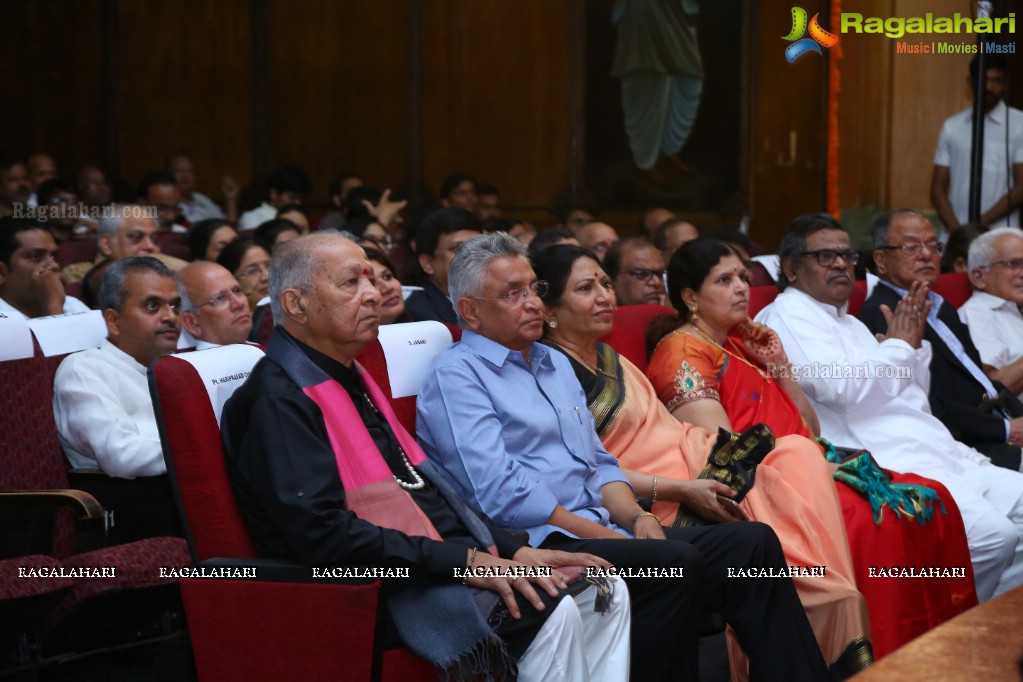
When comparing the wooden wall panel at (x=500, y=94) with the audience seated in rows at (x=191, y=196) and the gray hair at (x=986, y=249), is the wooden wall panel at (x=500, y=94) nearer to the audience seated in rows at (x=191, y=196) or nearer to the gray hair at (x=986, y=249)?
the audience seated in rows at (x=191, y=196)

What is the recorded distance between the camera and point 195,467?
7.82 feet

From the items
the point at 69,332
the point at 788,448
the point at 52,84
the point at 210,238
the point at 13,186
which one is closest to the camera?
the point at 788,448

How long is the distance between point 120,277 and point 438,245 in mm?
1548

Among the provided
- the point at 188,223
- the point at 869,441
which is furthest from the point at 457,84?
the point at 869,441

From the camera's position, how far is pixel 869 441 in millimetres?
3824

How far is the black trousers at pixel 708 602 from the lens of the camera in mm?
2574

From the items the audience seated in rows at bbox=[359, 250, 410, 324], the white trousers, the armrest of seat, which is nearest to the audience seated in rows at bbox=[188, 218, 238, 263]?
the audience seated in rows at bbox=[359, 250, 410, 324]

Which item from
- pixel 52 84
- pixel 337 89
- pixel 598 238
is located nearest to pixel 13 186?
pixel 52 84

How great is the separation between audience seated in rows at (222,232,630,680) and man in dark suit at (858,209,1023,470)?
1.95 metres

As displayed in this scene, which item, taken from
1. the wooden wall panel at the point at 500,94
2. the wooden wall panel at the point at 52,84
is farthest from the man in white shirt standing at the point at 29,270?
the wooden wall panel at the point at 52,84

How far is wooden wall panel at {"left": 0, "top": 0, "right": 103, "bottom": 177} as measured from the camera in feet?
32.7

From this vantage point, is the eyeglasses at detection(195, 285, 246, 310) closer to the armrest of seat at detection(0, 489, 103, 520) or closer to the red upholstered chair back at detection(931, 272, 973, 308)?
the armrest of seat at detection(0, 489, 103, 520)

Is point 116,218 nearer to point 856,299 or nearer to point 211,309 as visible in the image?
point 211,309

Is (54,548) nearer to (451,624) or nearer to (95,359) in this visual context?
(95,359)
